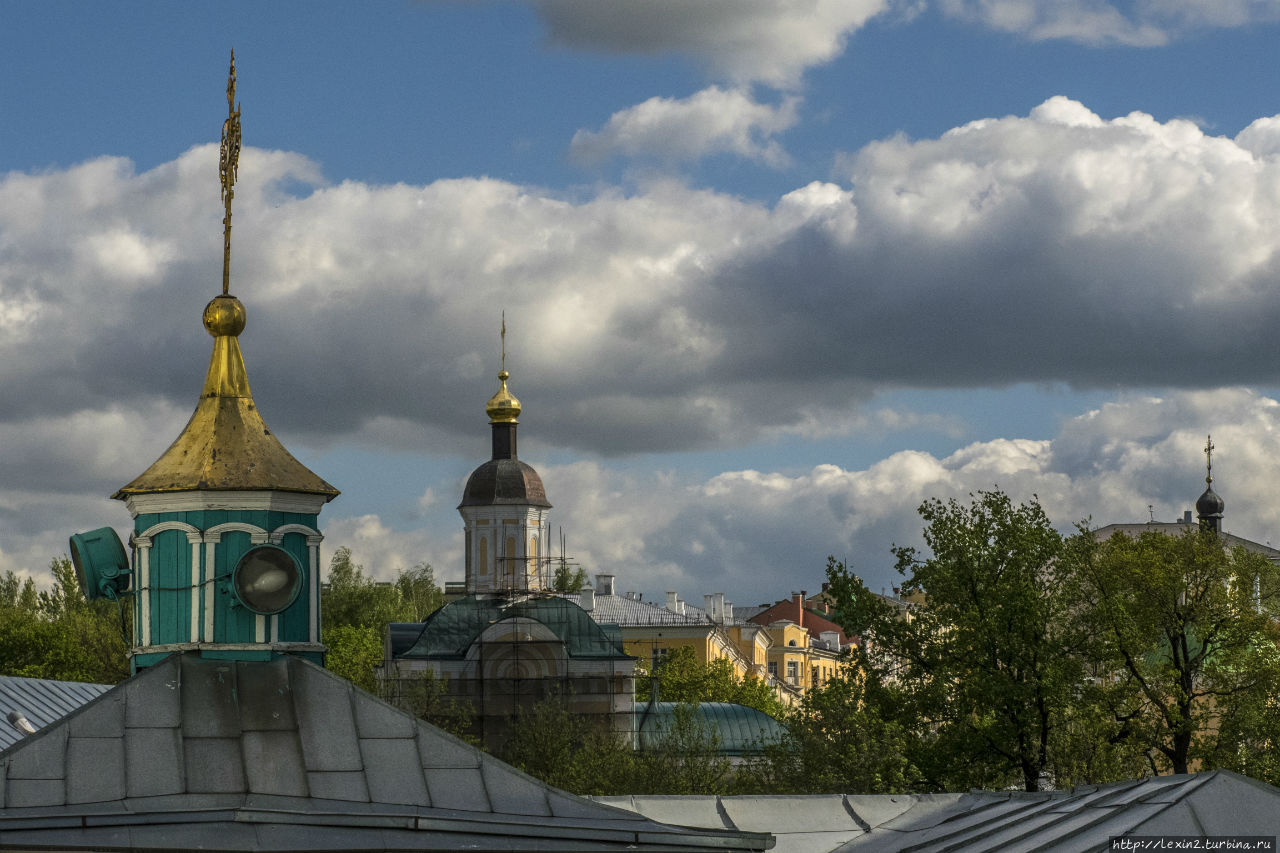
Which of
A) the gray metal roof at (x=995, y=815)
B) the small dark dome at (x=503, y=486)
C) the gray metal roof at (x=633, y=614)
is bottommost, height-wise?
the gray metal roof at (x=995, y=815)

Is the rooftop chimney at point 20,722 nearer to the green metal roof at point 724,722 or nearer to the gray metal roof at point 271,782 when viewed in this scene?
the gray metal roof at point 271,782

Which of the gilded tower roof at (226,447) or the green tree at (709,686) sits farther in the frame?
the green tree at (709,686)

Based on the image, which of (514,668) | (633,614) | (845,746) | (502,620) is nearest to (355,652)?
(502,620)

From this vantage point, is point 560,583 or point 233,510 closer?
point 233,510

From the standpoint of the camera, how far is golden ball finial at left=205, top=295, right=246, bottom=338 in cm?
1582

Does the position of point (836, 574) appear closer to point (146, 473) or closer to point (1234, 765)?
point (1234, 765)

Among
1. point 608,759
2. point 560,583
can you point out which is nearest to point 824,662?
point 560,583

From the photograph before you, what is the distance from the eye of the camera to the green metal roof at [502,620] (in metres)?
64.0

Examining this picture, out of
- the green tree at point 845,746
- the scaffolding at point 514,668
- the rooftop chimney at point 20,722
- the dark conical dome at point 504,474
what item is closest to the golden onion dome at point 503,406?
the dark conical dome at point 504,474

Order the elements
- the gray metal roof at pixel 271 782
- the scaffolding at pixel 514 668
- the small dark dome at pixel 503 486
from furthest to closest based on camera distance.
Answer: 1. the small dark dome at pixel 503 486
2. the scaffolding at pixel 514 668
3. the gray metal roof at pixel 271 782

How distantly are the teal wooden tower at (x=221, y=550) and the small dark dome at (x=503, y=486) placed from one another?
203ft

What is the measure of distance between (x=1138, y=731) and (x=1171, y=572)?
4.15 metres

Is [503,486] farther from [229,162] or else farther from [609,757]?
[229,162]

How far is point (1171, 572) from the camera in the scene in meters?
39.2
